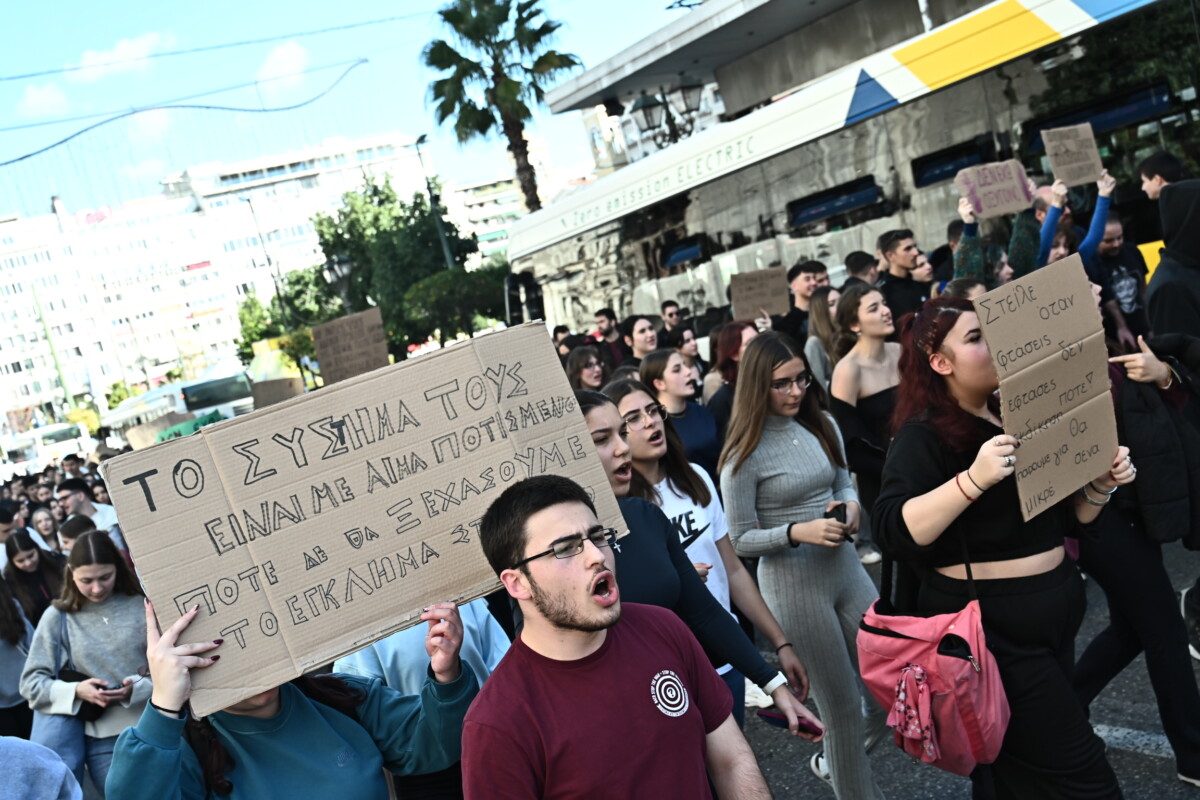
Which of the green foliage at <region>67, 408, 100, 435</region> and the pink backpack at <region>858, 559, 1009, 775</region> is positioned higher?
the green foliage at <region>67, 408, 100, 435</region>

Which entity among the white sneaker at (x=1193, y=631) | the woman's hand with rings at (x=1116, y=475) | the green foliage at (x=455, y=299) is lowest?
the white sneaker at (x=1193, y=631)

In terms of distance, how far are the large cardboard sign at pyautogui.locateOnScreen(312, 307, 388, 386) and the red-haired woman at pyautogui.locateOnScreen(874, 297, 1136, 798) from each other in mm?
7693

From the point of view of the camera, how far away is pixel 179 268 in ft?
458

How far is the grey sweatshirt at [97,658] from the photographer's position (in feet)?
15.0

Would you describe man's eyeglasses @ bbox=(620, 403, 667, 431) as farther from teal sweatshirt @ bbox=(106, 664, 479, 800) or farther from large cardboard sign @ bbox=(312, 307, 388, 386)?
large cardboard sign @ bbox=(312, 307, 388, 386)

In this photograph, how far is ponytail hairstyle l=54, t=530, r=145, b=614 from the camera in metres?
4.71

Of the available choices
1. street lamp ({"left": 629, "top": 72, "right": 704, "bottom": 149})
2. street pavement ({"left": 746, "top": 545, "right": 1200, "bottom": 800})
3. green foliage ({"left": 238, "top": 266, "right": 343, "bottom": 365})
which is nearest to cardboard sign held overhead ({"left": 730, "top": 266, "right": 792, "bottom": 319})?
street pavement ({"left": 746, "top": 545, "right": 1200, "bottom": 800})

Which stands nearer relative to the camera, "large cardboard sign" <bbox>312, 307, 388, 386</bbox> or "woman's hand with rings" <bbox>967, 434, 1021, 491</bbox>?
"woman's hand with rings" <bbox>967, 434, 1021, 491</bbox>

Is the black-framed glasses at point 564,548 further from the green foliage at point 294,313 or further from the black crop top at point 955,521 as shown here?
the green foliage at point 294,313

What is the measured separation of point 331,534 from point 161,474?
420 millimetres

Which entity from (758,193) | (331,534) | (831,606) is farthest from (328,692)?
(758,193)

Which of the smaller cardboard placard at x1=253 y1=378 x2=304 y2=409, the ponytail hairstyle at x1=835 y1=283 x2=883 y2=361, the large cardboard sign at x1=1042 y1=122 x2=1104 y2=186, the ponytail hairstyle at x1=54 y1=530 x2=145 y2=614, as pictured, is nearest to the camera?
the ponytail hairstyle at x1=54 y1=530 x2=145 y2=614

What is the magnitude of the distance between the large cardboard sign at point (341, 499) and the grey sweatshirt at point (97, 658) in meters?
2.41

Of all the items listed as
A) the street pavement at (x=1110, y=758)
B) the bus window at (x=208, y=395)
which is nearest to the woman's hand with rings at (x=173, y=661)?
the street pavement at (x=1110, y=758)
